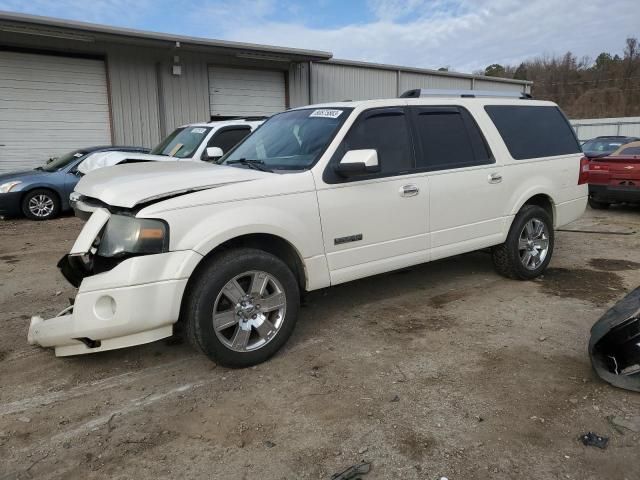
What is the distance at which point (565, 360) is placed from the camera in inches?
149

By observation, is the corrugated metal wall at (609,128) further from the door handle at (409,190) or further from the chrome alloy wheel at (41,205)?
the door handle at (409,190)

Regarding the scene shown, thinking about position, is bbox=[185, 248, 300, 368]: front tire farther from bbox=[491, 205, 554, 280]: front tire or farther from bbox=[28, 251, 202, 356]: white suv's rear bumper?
bbox=[491, 205, 554, 280]: front tire

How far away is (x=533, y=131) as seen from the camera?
5.72 m

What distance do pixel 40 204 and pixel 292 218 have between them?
28.9ft

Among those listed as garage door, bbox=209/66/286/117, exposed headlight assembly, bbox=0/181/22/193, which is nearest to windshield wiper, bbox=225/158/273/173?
exposed headlight assembly, bbox=0/181/22/193

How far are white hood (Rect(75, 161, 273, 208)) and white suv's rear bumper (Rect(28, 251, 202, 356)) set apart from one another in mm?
431

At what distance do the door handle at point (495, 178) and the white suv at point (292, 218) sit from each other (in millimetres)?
16

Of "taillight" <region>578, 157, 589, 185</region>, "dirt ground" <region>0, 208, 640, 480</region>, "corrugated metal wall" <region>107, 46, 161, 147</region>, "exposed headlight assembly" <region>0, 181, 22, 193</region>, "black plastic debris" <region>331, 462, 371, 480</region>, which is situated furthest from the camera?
"corrugated metal wall" <region>107, 46, 161, 147</region>

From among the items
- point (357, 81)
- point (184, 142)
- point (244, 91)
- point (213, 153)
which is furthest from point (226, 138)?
point (357, 81)

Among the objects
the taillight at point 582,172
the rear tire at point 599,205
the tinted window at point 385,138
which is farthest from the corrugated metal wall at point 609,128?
the tinted window at point 385,138

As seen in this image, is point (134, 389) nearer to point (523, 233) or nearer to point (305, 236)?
point (305, 236)

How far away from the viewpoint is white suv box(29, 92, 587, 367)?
3.26 metres

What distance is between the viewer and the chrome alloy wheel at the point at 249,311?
11.6 feet

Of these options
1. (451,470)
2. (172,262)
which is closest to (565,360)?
(451,470)
